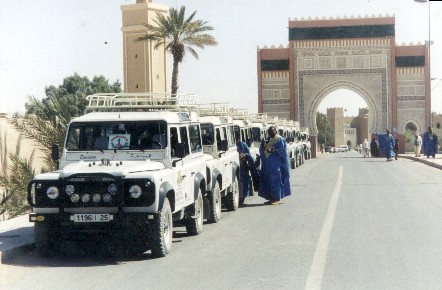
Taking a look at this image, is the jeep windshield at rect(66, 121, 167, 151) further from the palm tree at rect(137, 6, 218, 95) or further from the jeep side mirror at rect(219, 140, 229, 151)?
the palm tree at rect(137, 6, 218, 95)

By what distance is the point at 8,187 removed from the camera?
51.9 feet

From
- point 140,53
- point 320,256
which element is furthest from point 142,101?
point 140,53

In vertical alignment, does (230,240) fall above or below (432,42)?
below

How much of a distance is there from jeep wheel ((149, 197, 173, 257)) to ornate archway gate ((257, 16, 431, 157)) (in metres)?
50.1

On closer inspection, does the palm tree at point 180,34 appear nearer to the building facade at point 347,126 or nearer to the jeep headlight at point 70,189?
the jeep headlight at point 70,189

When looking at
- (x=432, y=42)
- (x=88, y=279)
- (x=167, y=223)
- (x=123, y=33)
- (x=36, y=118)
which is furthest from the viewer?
(x=432, y=42)

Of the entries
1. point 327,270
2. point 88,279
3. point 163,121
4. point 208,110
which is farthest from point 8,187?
point 327,270

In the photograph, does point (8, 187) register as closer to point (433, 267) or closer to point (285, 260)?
point (285, 260)

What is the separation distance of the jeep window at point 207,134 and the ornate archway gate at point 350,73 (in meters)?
45.1

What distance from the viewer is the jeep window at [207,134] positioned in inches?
535

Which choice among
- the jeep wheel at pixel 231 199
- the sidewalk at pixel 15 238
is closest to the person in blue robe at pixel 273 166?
the jeep wheel at pixel 231 199

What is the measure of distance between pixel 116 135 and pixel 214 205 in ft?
9.95

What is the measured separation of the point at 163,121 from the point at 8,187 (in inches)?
285

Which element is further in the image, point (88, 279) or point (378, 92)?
point (378, 92)
